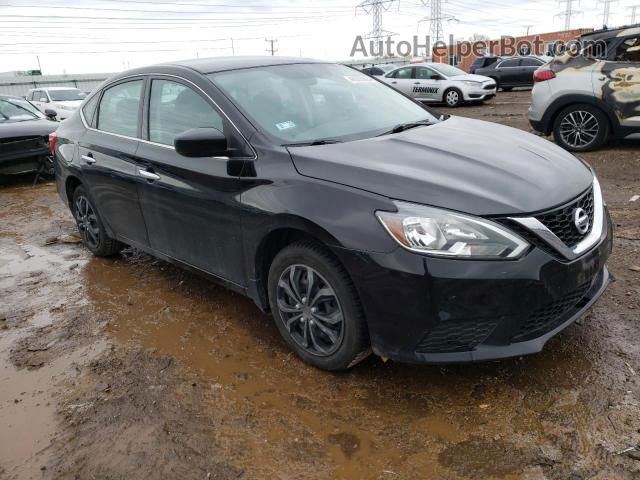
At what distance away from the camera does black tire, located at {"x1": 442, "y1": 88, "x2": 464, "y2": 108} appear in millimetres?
17422

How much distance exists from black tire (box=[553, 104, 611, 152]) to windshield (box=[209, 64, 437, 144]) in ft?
16.3

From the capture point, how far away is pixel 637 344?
2.96m

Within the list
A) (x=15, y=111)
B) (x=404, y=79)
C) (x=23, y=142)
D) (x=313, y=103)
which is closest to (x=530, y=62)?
(x=404, y=79)

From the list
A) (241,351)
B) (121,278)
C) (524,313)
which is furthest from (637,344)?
(121,278)

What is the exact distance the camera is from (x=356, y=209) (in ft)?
8.11

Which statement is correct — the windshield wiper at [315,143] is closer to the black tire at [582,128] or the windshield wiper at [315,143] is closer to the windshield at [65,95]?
the black tire at [582,128]

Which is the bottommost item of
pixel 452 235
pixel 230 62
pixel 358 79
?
pixel 452 235

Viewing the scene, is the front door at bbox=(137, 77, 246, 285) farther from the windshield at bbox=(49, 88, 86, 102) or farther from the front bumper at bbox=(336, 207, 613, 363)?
the windshield at bbox=(49, 88, 86, 102)

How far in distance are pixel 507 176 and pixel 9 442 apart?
2761 millimetres

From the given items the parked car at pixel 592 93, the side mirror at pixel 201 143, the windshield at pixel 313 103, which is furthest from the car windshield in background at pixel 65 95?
the side mirror at pixel 201 143

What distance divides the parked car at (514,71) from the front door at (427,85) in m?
5.67

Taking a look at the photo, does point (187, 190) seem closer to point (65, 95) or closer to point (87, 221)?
point (87, 221)

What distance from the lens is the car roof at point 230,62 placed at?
139 inches

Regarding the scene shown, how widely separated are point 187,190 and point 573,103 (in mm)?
6531
